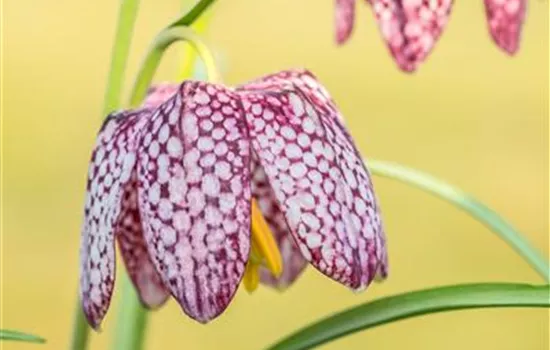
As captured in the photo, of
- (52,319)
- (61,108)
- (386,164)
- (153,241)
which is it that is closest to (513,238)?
(386,164)

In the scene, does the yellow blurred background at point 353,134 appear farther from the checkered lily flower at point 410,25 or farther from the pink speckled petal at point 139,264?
the checkered lily flower at point 410,25

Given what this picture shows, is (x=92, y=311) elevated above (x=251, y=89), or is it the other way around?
(x=251, y=89)

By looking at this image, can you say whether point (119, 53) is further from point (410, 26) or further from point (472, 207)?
point (472, 207)

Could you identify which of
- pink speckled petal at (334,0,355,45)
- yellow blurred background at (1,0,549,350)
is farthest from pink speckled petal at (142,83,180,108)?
yellow blurred background at (1,0,549,350)

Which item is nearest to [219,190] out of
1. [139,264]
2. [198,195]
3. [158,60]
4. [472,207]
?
[198,195]

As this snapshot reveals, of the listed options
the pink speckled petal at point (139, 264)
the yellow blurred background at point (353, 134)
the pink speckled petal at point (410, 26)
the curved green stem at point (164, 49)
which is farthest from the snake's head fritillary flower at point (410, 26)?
the yellow blurred background at point (353, 134)

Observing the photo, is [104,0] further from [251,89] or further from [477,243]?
[251,89]
